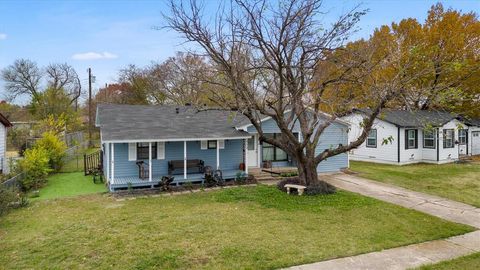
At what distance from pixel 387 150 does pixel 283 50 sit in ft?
45.3

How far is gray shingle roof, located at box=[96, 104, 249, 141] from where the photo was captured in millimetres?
13367

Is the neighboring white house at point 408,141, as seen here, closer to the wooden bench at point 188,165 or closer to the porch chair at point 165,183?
the wooden bench at point 188,165

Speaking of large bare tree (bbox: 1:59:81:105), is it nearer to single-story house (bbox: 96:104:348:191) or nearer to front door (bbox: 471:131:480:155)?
single-story house (bbox: 96:104:348:191)

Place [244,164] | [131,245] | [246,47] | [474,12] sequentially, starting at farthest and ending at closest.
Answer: [474,12], [244,164], [246,47], [131,245]

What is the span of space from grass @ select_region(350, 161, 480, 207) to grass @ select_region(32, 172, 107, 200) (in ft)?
42.8

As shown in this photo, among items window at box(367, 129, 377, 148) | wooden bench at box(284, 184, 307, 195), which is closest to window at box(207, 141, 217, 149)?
wooden bench at box(284, 184, 307, 195)

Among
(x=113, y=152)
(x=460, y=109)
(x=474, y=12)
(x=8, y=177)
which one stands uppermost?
(x=474, y=12)

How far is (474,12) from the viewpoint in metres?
27.0

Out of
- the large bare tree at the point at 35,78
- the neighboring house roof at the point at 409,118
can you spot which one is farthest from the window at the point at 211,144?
the large bare tree at the point at 35,78

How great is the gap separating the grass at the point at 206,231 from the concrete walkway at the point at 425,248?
26cm

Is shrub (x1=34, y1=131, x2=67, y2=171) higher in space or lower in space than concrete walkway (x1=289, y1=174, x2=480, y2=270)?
higher

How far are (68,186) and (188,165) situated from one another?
527cm

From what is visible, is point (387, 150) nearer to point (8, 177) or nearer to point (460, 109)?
point (460, 109)

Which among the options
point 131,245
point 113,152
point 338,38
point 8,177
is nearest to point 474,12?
point 338,38
